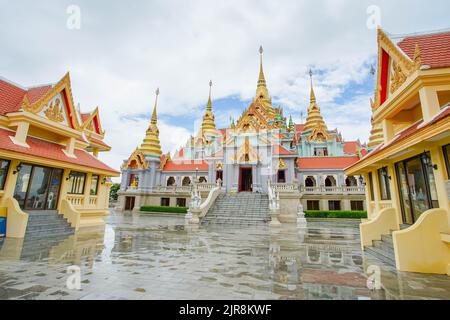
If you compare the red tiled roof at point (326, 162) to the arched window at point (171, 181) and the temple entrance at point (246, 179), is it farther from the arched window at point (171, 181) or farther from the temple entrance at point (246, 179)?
the arched window at point (171, 181)

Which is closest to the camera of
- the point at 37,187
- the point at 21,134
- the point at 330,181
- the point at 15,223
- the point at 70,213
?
the point at 15,223

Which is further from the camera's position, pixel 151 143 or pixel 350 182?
pixel 151 143

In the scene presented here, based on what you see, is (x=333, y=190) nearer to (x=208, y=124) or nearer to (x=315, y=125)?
(x=315, y=125)

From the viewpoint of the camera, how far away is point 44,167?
33.6 ft

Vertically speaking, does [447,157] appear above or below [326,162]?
below

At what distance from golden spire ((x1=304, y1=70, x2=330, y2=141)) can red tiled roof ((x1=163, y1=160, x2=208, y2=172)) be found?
1598cm

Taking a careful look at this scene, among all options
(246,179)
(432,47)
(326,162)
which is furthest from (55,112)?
(326,162)

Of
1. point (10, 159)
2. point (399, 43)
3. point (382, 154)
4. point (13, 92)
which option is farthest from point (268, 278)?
point (13, 92)

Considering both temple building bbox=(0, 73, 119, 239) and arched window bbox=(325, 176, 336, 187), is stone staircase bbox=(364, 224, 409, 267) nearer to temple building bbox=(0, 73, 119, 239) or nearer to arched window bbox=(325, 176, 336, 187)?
temple building bbox=(0, 73, 119, 239)

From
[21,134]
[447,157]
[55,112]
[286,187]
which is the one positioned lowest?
[447,157]

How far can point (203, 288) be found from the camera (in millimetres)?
3889

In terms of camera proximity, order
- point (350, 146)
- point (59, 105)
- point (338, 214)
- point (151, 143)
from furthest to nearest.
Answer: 1. point (350, 146)
2. point (151, 143)
3. point (338, 214)
4. point (59, 105)


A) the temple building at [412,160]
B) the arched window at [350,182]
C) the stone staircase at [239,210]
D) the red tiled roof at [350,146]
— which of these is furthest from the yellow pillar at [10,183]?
the red tiled roof at [350,146]

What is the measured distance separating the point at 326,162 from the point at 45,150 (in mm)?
27032
